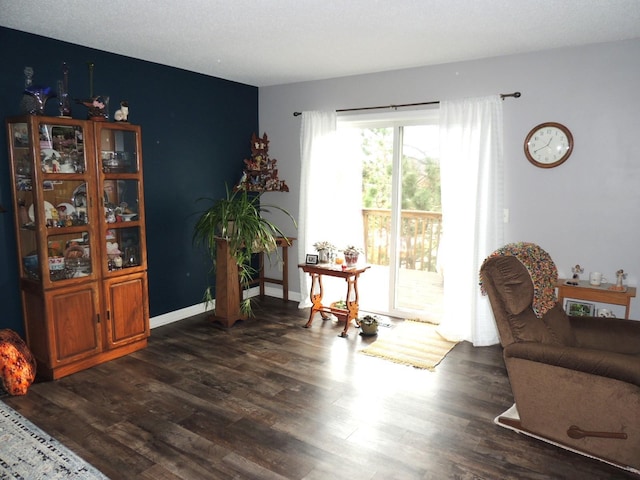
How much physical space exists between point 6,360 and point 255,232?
226cm

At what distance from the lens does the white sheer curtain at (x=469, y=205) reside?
164 inches

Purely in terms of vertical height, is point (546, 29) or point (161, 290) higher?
point (546, 29)

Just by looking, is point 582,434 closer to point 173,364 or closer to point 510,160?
point 510,160

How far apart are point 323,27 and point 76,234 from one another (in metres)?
2.43

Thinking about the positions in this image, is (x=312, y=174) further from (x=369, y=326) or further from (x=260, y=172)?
(x=369, y=326)

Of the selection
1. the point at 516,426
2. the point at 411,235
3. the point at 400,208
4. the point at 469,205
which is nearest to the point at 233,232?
the point at 400,208

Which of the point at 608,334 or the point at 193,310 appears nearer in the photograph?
the point at 608,334

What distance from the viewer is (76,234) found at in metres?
3.59

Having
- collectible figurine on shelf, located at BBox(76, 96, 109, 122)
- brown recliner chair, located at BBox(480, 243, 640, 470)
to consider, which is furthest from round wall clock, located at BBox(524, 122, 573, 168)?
collectible figurine on shelf, located at BBox(76, 96, 109, 122)

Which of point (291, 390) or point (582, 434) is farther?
point (291, 390)

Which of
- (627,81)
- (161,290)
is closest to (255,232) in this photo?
(161,290)

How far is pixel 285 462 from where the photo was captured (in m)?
2.53

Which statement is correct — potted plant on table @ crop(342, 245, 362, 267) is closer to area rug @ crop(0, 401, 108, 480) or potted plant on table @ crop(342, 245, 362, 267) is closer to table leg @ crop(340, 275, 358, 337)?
table leg @ crop(340, 275, 358, 337)

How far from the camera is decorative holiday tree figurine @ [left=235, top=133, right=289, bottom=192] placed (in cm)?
537
